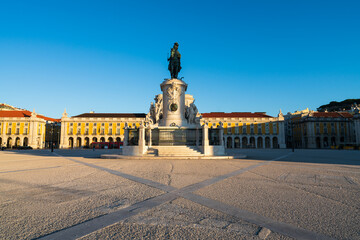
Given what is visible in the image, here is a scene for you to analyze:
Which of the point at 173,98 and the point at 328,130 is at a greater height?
the point at 173,98

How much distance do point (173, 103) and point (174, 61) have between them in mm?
4741

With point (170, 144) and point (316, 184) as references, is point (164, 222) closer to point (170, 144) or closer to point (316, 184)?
point (316, 184)

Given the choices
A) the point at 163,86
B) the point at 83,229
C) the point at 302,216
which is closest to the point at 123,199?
the point at 83,229

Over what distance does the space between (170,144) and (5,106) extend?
330ft

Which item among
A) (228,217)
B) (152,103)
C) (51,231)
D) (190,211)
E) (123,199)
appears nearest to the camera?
(51,231)

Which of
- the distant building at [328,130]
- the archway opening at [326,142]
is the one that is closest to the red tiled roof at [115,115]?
the distant building at [328,130]

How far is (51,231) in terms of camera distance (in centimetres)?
290

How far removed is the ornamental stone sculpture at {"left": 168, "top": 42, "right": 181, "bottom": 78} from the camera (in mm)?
21577

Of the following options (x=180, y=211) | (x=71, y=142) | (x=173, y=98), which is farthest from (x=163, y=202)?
(x=71, y=142)

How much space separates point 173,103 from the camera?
1941 centimetres

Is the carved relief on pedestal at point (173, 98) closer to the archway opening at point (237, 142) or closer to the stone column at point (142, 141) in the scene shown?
the stone column at point (142, 141)

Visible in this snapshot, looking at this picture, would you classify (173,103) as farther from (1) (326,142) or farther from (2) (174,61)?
(1) (326,142)

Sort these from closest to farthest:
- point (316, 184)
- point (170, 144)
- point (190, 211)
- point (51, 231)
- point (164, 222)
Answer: point (51, 231)
point (164, 222)
point (190, 211)
point (316, 184)
point (170, 144)

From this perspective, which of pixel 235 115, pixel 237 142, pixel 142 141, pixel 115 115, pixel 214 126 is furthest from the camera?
pixel 115 115
